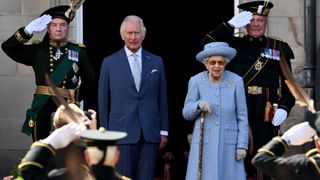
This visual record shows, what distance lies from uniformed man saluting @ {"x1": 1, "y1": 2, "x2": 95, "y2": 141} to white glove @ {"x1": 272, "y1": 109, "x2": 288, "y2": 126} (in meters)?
1.70

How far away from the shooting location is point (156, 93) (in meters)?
10.6

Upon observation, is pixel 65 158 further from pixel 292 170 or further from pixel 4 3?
pixel 4 3

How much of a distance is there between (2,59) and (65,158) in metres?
4.65

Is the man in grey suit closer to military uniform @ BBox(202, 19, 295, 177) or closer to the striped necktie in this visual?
the striped necktie

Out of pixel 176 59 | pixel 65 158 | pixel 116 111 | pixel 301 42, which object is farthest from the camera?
pixel 176 59

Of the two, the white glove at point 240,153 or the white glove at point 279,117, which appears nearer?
the white glove at point 240,153

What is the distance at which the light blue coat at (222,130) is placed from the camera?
1033 cm

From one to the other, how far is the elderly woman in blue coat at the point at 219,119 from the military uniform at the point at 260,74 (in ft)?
1.34

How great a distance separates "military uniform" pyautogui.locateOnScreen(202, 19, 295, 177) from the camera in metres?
10.8

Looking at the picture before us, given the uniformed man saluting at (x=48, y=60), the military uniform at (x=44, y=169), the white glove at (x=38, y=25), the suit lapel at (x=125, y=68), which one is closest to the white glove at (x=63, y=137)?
the military uniform at (x=44, y=169)

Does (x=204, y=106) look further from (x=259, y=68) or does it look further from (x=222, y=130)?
(x=259, y=68)

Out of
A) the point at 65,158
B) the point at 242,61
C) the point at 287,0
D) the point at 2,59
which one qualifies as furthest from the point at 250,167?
the point at 65,158

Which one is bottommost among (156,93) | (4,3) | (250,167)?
(250,167)

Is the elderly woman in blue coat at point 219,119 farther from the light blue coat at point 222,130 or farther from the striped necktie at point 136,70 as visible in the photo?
the striped necktie at point 136,70
